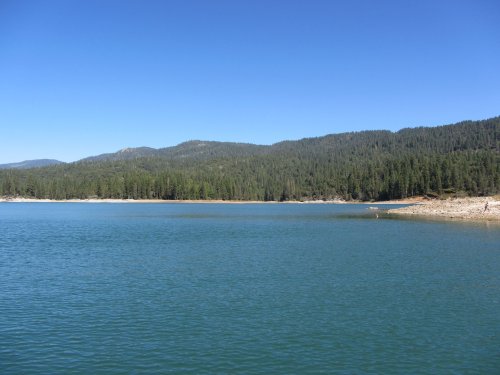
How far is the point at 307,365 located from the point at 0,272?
76.1ft

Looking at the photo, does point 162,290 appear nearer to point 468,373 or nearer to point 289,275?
point 289,275

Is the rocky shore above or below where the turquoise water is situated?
above

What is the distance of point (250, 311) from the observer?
20031mm

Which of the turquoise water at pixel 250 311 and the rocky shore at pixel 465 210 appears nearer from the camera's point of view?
the turquoise water at pixel 250 311

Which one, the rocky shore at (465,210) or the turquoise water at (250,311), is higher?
the rocky shore at (465,210)

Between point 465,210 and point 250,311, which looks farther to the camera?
point 465,210

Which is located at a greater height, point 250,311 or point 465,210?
point 465,210

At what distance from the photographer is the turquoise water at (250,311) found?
1459cm

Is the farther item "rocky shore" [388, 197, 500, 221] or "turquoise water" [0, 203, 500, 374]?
"rocky shore" [388, 197, 500, 221]

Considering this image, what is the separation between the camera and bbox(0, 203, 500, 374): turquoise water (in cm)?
1459

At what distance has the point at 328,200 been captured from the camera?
655 feet

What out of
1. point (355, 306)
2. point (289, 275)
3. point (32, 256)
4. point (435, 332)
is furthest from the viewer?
point (32, 256)

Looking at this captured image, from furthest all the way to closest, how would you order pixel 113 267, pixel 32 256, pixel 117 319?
pixel 32 256
pixel 113 267
pixel 117 319

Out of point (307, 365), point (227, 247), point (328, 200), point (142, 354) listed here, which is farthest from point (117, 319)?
point (328, 200)
